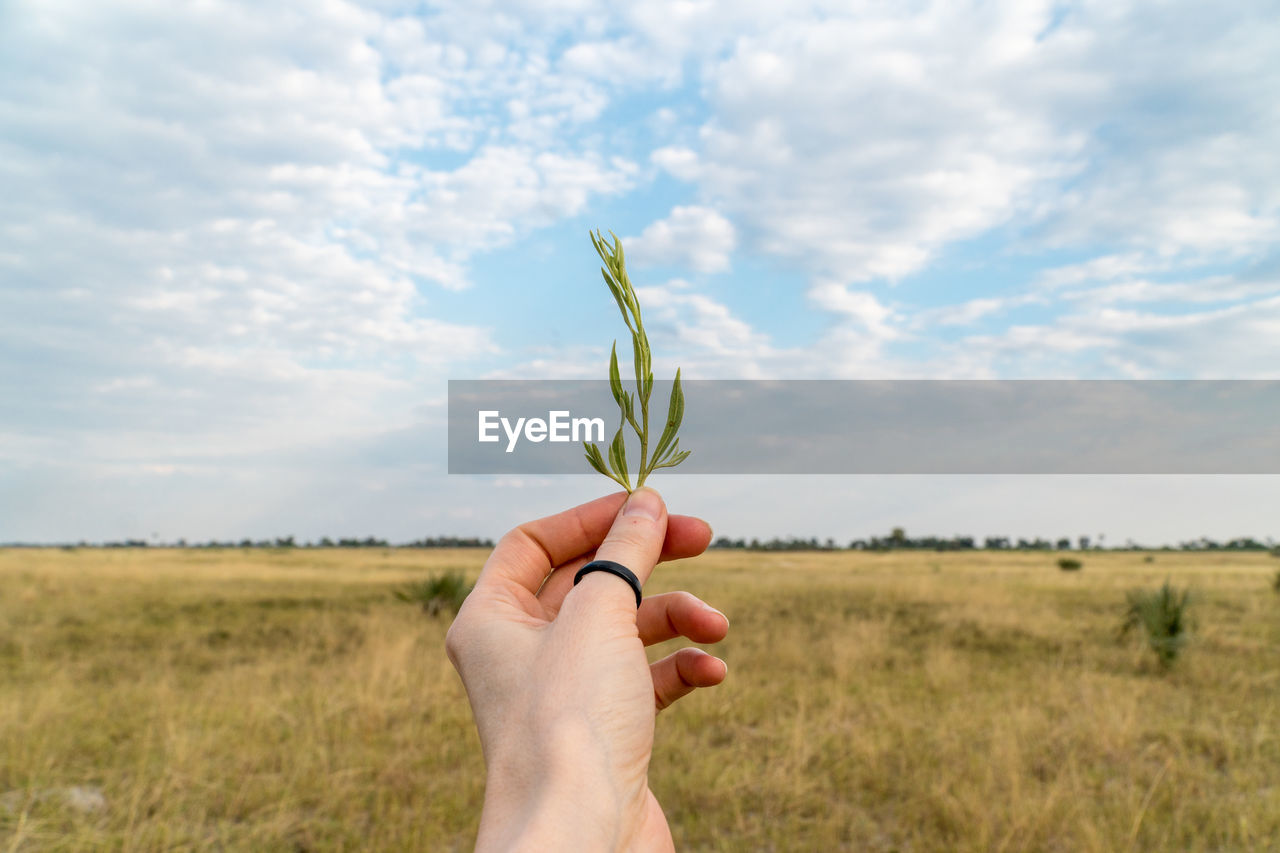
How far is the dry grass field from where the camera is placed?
5738 mm

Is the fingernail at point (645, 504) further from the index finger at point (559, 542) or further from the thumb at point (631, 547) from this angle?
the index finger at point (559, 542)

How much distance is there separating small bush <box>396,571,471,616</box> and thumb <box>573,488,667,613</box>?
579 inches

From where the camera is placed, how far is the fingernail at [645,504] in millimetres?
1983

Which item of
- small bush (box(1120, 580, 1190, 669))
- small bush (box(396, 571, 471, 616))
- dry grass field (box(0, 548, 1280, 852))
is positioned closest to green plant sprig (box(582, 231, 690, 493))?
dry grass field (box(0, 548, 1280, 852))

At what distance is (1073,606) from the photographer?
19391 millimetres

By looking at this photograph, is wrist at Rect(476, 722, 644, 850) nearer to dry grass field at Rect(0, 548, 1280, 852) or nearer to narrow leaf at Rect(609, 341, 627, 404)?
narrow leaf at Rect(609, 341, 627, 404)

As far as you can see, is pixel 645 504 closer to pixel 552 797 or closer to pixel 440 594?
pixel 552 797

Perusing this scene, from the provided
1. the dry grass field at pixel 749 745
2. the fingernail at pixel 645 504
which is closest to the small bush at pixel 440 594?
the dry grass field at pixel 749 745

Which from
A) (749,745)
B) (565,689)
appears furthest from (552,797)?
(749,745)

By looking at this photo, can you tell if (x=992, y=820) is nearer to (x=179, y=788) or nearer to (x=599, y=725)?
(x=599, y=725)

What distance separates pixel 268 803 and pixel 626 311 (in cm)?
616

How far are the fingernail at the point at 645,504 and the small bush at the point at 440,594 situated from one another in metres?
14.7

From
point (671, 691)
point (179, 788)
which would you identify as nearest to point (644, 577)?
point (671, 691)

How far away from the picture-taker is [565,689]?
5.35 feet
